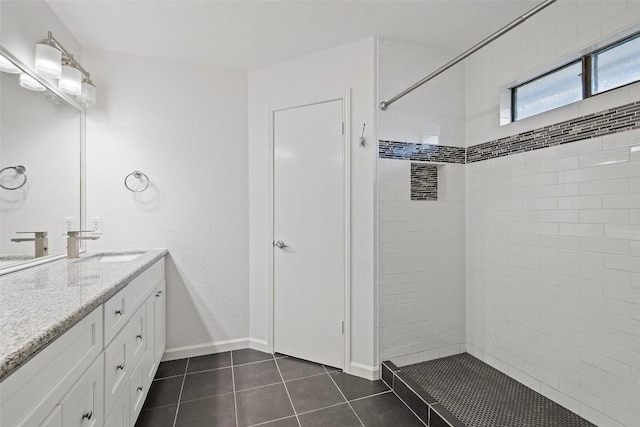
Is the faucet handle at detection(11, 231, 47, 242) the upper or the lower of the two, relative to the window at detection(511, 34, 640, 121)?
lower

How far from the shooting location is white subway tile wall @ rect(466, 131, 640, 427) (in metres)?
1.52

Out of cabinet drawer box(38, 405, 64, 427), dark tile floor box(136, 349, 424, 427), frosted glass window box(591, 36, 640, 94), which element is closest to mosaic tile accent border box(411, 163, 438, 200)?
frosted glass window box(591, 36, 640, 94)

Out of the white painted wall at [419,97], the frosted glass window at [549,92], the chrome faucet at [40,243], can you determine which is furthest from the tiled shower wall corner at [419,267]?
the chrome faucet at [40,243]

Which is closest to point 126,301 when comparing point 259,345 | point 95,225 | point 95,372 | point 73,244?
point 95,372

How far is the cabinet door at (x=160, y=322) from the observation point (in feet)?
6.89

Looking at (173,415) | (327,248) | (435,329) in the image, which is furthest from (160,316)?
(435,329)

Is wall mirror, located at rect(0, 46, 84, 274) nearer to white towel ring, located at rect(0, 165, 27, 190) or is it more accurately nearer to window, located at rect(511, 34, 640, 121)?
white towel ring, located at rect(0, 165, 27, 190)

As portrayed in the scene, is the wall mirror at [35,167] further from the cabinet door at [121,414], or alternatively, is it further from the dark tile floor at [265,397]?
the dark tile floor at [265,397]

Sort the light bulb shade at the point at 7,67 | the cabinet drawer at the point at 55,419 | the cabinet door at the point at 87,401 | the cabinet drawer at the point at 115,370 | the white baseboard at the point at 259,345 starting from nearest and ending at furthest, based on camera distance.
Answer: the cabinet drawer at the point at 55,419
the cabinet door at the point at 87,401
the cabinet drawer at the point at 115,370
the light bulb shade at the point at 7,67
the white baseboard at the point at 259,345

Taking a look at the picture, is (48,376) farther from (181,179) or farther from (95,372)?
(181,179)

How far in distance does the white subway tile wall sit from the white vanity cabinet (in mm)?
2339

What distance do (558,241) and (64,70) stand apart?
326 cm

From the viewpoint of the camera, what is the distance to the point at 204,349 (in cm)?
257

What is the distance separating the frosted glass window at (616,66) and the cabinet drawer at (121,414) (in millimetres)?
2883
